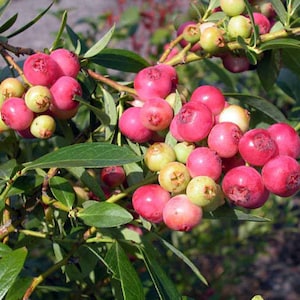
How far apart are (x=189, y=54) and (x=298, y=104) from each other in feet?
1.33

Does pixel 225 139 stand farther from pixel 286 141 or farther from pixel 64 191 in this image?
pixel 64 191

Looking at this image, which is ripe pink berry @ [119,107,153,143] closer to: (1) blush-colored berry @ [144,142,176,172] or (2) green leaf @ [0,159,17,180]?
(1) blush-colored berry @ [144,142,176,172]

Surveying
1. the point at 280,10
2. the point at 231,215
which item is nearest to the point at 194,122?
the point at 231,215

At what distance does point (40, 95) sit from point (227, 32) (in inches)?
11.7

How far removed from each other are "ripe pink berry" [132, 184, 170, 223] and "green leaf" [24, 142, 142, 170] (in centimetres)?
7

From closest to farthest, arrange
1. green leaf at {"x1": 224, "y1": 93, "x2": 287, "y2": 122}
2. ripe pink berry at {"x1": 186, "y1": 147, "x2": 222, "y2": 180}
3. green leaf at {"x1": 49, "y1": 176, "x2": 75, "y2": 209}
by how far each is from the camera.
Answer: ripe pink berry at {"x1": 186, "y1": 147, "x2": 222, "y2": 180} → green leaf at {"x1": 49, "y1": 176, "x2": 75, "y2": 209} → green leaf at {"x1": 224, "y1": 93, "x2": 287, "y2": 122}

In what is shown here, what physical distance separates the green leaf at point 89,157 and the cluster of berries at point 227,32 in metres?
0.23

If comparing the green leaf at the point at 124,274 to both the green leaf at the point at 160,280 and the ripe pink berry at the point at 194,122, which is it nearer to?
the green leaf at the point at 160,280

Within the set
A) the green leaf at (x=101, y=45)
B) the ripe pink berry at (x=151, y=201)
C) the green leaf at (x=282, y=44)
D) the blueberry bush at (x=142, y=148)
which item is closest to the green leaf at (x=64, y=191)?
the blueberry bush at (x=142, y=148)

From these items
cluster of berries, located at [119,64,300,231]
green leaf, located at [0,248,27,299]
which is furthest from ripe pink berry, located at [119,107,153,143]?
green leaf, located at [0,248,27,299]

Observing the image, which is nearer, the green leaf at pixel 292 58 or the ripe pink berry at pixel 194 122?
the ripe pink berry at pixel 194 122

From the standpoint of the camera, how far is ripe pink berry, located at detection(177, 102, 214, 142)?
0.80 m

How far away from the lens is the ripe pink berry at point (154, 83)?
34.4 inches

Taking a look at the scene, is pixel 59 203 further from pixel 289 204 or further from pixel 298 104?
pixel 289 204
